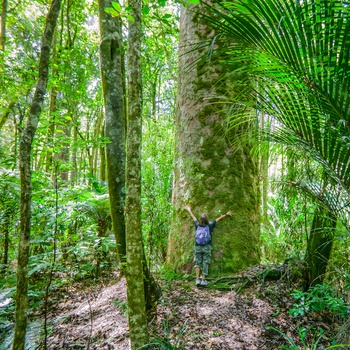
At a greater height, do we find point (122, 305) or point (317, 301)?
point (317, 301)

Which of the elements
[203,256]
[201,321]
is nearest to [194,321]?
[201,321]

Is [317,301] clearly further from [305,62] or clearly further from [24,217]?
[24,217]

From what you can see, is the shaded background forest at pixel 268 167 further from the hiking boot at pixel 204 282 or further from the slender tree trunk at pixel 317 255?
the hiking boot at pixel 204 282

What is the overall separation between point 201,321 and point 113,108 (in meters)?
3.03

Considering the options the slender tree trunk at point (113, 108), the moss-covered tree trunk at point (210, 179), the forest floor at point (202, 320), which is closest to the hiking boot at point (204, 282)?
the forest floor at point (202, 320)

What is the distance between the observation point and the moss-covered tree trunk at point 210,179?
173 inches

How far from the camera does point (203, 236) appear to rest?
4078 mm

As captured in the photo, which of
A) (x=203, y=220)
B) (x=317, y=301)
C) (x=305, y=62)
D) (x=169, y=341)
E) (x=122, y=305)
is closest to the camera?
(x=305, y=62)

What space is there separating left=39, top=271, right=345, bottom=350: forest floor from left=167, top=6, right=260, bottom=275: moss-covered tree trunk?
765 millimetres

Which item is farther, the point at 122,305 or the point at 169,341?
the point at 122,305

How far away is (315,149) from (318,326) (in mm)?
2168

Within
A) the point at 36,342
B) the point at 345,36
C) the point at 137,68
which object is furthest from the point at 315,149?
the point at 36,342

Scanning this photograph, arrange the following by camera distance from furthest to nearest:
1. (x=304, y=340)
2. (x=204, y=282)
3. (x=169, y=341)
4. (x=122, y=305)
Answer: (x=204, y=282)
(x=122, y=305)
(x=304, y=340)
(x=169, y=341)

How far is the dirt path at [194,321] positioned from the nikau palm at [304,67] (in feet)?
5.20
